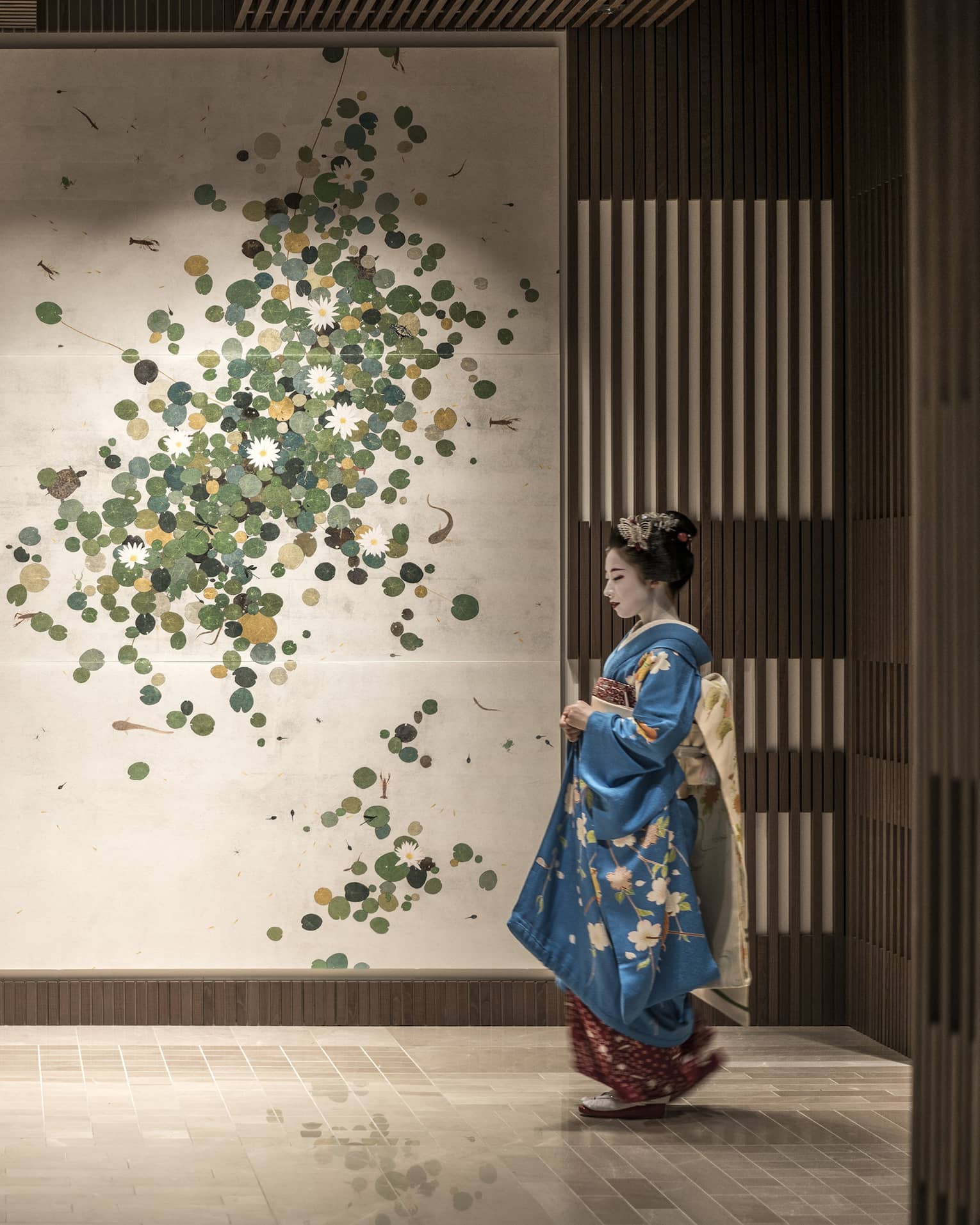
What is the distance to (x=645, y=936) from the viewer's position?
4.00m

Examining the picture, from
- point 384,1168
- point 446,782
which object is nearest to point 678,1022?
point 384,1168

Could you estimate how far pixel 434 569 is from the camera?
512 centimetres

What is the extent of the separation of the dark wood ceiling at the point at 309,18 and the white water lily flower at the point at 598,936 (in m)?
2.87

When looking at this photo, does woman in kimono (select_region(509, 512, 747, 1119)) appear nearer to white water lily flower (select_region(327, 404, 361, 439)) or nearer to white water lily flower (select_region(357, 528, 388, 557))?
white water lily flower (select_region(357, 528, 388, 557))

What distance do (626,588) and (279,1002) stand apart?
1895mm

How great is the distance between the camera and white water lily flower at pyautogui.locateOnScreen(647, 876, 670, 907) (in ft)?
13.2

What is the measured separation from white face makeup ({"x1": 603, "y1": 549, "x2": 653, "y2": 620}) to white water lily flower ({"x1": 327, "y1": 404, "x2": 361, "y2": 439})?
123 cm

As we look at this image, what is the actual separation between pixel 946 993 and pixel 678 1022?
1905 mm

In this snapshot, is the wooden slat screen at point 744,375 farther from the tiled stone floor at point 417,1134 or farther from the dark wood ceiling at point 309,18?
the tiled stone floor at point 417,1134

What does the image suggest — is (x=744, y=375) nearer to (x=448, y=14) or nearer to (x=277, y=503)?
(x=448, y=14)

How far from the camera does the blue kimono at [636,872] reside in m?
4.02

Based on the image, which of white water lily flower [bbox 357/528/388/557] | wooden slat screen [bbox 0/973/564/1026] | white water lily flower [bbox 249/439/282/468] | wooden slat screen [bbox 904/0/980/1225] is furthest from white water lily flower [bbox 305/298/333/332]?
wooden slat screen [bbox 904/0/980/1225]

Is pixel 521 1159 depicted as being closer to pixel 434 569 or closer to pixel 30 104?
pixel 434 569

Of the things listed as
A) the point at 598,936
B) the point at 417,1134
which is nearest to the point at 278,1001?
the point at 417,1134
